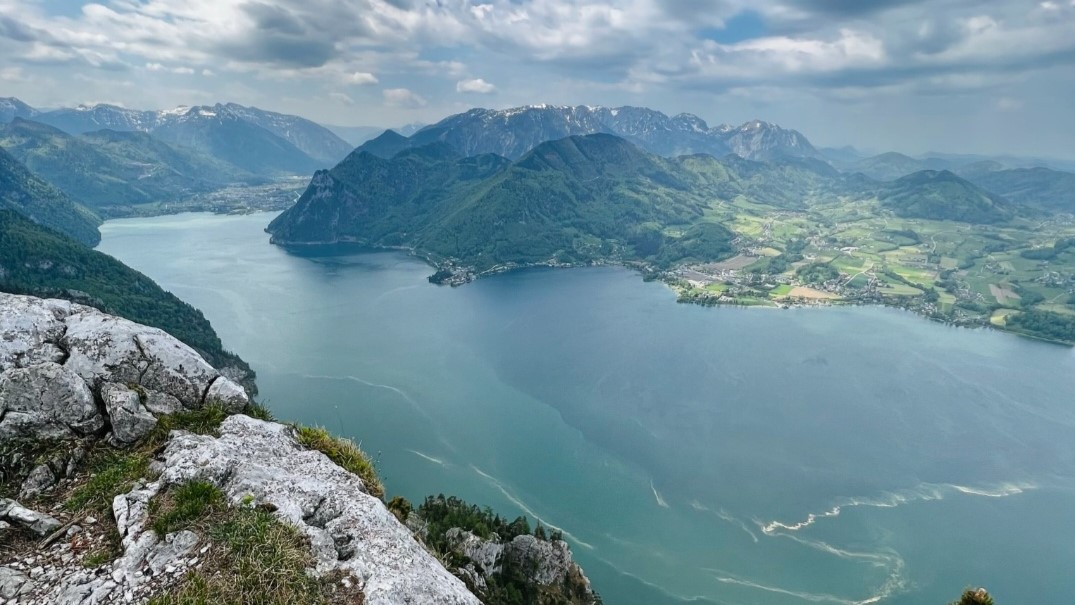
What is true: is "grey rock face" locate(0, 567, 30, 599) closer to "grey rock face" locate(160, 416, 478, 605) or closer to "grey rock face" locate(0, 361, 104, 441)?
"grey rock face" locate(160, 416, 478, 605)

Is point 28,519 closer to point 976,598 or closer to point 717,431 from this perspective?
point 976,598

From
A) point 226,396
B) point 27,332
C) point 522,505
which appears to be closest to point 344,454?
point 226,396

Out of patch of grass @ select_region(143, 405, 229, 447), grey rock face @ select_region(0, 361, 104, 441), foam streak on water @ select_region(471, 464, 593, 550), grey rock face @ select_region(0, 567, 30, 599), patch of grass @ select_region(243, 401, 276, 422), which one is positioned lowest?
foam streak on water @ select_region(471, 464, 593, 550)

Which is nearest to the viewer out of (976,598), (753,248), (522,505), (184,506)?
(184,506)

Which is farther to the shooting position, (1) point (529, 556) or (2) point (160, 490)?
(1) point (529, 556)

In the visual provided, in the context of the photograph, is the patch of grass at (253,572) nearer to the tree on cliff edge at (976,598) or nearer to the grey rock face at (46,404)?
the grey rock face at (46,404)

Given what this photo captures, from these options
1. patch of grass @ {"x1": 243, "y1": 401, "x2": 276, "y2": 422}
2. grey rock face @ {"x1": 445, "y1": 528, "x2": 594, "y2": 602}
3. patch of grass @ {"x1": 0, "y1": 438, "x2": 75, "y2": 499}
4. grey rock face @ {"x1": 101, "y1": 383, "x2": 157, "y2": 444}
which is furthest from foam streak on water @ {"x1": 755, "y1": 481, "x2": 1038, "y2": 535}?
patch of grass @ {"x1": 0, "y1": 438, "x2": 75, "y2": 499}

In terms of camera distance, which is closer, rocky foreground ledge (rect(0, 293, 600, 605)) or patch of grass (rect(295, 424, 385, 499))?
rocky foreground ledge (rect(0, 293, 600, 605))
